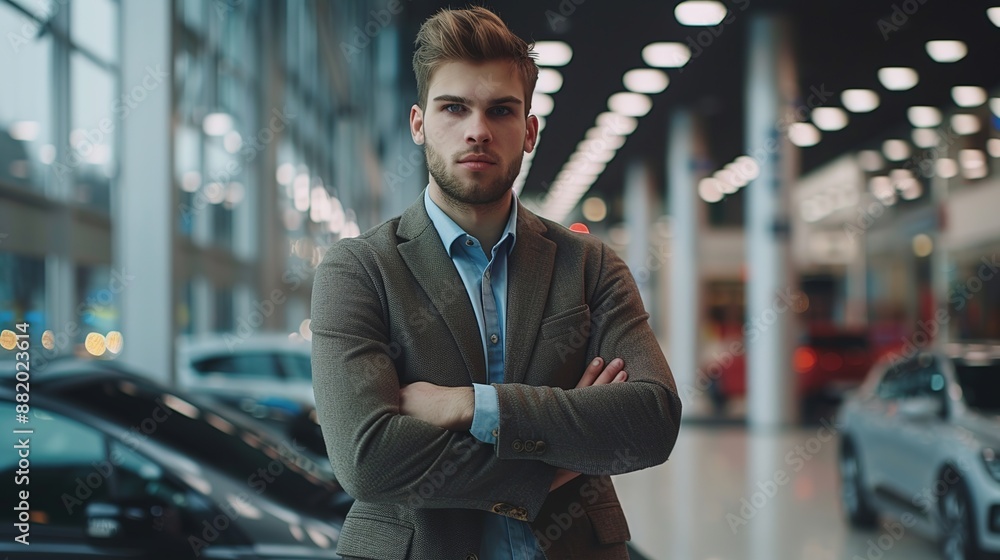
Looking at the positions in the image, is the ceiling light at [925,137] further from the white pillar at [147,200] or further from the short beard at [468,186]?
the short beard at [468,186]

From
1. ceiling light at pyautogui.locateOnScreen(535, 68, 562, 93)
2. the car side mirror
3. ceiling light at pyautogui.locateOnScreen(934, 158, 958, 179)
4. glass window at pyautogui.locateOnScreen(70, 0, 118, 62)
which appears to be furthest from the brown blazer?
ceiling light at pyautogui.locateOnScreen(934, 158, 958, 179)

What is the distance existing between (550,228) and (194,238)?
1312 cm

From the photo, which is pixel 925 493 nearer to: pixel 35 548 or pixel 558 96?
pixel 35 548

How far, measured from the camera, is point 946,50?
1413 cm

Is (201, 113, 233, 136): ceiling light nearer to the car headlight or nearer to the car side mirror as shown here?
the car side mirror

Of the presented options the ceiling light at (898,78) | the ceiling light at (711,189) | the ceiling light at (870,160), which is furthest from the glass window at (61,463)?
the ceiling light at (711,189)

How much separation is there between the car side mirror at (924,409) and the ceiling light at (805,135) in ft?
39.7

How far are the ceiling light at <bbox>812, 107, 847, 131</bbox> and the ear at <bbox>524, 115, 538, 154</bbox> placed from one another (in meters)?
16.7

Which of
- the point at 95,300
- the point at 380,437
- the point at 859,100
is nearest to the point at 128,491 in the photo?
the point at 380,437

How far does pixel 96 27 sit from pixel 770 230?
931 cm

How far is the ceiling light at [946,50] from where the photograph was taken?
13.8m

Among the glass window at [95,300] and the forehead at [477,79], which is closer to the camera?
the forehead at [477,79]

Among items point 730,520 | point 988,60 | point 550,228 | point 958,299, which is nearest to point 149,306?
point 730,520

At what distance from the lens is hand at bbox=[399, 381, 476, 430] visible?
195cm
